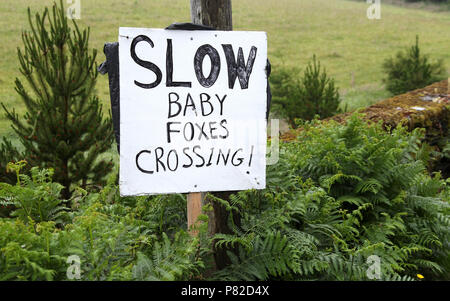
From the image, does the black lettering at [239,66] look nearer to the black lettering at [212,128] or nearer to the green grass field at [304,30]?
the black lettering at [212,128]

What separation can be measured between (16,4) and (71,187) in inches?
1089

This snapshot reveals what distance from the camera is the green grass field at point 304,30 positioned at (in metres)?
21.4

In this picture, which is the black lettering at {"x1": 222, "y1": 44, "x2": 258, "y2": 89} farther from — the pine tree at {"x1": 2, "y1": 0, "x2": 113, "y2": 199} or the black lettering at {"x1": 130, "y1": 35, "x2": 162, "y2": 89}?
the pine tree at {"x1": 2, "y1": 0, "x2": 113, "y2": 199}

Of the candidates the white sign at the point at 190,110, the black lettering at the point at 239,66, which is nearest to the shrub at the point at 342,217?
the white sign at the point at 190,110

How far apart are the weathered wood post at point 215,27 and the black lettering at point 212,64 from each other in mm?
179

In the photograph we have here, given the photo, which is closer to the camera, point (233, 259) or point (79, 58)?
point (233, 259)

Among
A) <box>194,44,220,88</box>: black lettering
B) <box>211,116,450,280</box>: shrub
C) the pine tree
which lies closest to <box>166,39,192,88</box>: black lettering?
<box>194,44,220,88</box>: black lettering

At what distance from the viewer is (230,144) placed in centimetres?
278

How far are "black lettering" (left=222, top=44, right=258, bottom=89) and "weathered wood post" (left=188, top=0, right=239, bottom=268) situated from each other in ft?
0.57

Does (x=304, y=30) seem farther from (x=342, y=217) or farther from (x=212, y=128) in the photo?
(x=212, y=128)

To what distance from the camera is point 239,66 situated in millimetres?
2797

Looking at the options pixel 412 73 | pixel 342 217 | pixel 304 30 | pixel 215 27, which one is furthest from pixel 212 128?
pixel 304 30
